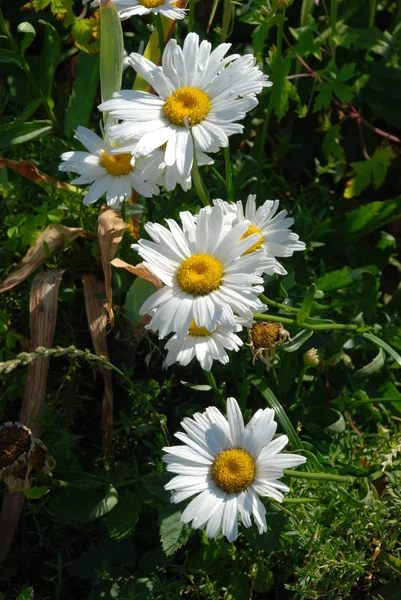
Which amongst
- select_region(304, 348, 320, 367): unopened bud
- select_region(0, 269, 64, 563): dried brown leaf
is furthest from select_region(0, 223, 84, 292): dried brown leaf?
select_region(304, 348, 320, 367): unopened bud

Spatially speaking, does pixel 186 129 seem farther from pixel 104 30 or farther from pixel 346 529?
pixel 346 529

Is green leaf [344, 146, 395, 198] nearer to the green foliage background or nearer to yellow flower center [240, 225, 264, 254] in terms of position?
the green foliage background

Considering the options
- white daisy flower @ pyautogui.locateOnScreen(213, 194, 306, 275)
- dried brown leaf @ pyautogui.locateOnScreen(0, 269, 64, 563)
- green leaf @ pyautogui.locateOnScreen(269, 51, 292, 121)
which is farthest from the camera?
green leaf @ pyautogui.locateOnScreen(269, 51, 292, 121)

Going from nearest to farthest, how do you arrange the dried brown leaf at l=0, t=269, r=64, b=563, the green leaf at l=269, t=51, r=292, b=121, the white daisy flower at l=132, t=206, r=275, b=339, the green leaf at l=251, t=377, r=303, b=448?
the white daisy flower at l=132, t=206, r=275, b=339, the green leaf at l=251, t=377, r=303, b=448, the dried brown leaf at l=0, t=269, r=64, b=563, the green leaf at l=269, t=51, r=292, b=121

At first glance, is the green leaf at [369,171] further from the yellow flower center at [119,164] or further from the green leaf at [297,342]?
the yellow flower center at [119,164]

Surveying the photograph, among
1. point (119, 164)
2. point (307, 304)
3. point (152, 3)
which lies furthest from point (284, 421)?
point (152, 3)

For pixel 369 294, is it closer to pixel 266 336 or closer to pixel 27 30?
pixel 266 336

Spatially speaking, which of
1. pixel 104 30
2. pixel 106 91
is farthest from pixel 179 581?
pixel 104 30

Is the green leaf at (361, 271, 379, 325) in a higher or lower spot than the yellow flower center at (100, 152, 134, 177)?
lower
